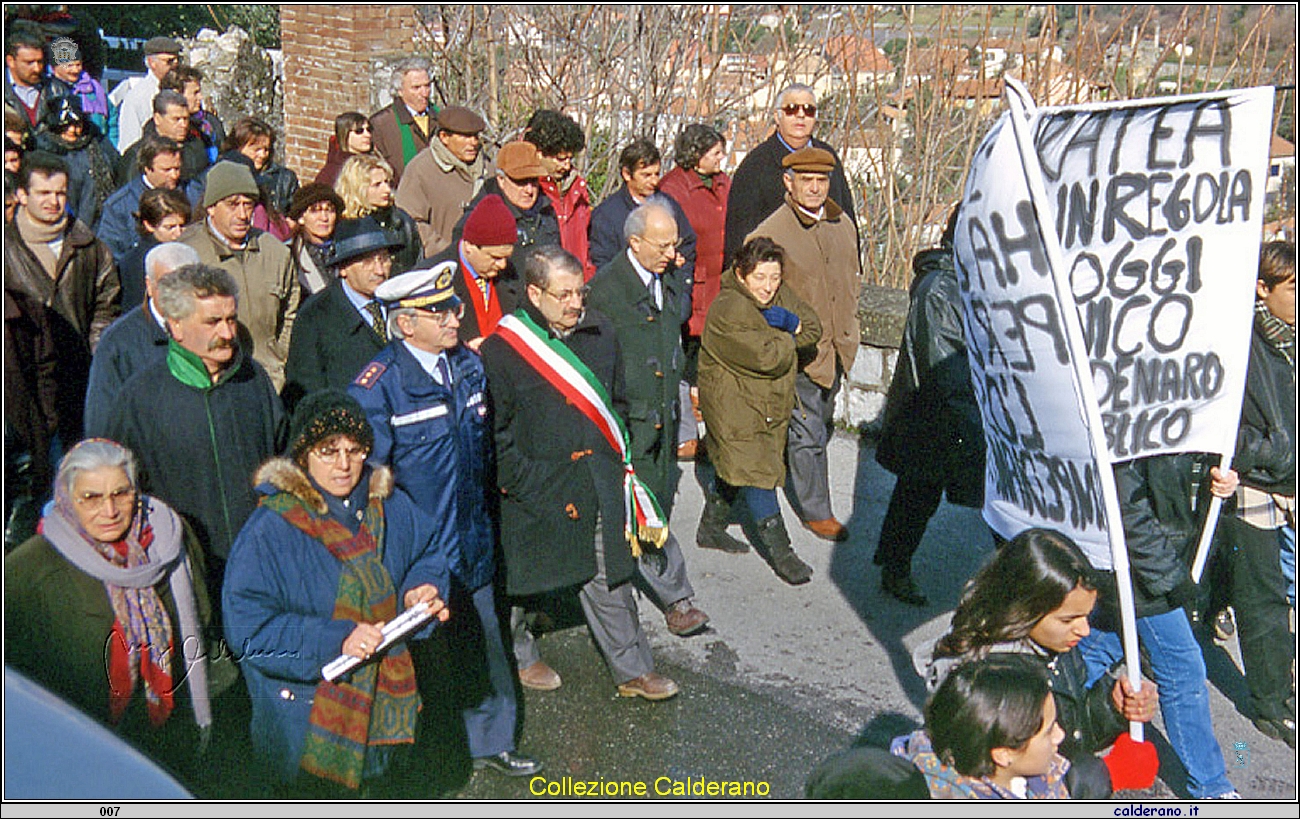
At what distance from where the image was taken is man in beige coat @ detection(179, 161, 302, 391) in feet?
20.1

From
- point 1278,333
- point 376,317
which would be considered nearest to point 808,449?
point 376,317

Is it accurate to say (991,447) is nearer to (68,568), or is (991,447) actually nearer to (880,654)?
(880,654)

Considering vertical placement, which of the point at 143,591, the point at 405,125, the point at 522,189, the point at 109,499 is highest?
the point at 405,125

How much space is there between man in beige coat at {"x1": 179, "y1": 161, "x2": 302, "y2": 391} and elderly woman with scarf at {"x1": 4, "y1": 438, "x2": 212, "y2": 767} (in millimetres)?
1920

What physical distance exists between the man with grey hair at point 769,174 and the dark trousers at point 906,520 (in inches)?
87.1

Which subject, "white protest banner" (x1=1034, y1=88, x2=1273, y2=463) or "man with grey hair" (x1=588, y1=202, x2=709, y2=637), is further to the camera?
"man with grey hair" (x1=588, y1=202, x2=709, y2=637)

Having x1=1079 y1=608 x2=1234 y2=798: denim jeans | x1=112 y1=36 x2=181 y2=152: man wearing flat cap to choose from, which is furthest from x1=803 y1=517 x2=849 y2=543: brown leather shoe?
x1=112 y1=36 x2=181 y2=152: man wearing flat cap

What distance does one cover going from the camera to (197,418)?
4605 mm

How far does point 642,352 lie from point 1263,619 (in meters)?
2.65

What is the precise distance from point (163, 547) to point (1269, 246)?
390cm

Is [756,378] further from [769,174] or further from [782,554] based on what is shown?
[769,174]

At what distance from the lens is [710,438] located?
660 centimetres

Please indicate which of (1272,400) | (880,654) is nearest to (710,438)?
(880,654)

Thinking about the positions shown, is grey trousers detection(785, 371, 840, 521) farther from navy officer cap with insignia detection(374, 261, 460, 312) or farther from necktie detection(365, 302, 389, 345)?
navy officer cap with insignia detection(374, 261, 460, 312)
